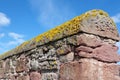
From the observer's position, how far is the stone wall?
277 centimetres

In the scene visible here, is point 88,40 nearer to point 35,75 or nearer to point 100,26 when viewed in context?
point 100,26

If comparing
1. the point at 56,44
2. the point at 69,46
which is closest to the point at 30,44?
the point at 56,44

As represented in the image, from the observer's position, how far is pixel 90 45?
2.80 meters

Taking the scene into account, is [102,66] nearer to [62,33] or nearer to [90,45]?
[90,45]

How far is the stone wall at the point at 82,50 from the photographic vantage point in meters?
2.77

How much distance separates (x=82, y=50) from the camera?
2.78 metres

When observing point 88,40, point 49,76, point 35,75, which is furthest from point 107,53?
point 35,75

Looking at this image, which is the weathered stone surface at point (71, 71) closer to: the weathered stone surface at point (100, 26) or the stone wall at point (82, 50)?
the stone wall at point (82, 50)

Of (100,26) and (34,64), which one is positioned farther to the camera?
(34,64)

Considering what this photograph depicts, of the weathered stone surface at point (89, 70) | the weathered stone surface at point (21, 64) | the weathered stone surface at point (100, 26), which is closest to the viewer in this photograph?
the weathered stone surface at point (89, 70)

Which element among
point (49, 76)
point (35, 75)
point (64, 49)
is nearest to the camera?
point (64, 49)

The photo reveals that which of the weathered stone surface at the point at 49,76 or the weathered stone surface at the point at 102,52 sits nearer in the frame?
the weathered stone surface at the point at 102,52

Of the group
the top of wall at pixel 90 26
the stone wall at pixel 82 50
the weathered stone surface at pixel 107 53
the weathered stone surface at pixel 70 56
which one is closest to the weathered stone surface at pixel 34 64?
the stone wall at pixel 82 50

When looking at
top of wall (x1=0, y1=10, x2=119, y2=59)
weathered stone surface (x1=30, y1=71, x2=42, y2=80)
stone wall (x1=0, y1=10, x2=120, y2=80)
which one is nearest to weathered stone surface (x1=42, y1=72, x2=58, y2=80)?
stone wall (x1=0, y1=10, x2=120, y2=80)
